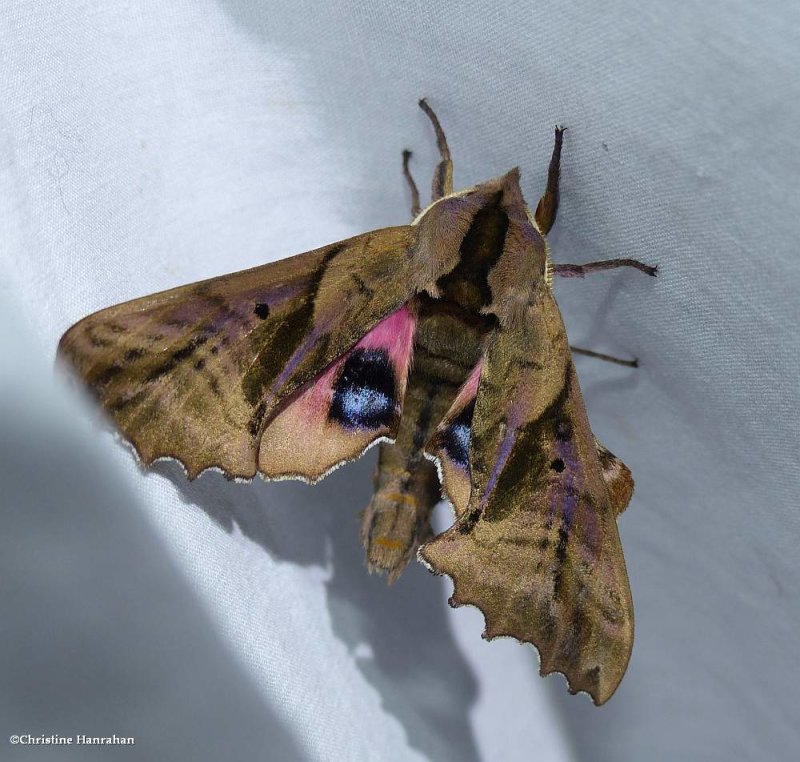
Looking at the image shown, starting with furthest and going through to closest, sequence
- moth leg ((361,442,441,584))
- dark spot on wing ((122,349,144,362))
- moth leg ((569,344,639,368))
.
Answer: moth leg ((569,344,639,368)), moth leg ((361,442,441,584)), dark spot on wing ((122,349,144,362))

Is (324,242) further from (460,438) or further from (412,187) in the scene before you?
(460,438)

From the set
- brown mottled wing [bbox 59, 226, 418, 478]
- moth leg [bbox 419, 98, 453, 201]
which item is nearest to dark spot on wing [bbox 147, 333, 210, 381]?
brown mottled wing [bbox 59, 226, 418, 478]

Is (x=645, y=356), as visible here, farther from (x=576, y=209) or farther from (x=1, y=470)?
(x=1, y=470)

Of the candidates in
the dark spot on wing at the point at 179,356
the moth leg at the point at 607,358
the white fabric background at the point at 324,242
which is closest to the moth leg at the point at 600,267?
the white fabric background at the point at 324,242

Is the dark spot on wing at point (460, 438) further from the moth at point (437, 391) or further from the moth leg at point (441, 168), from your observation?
the moth leg at point (441, 168)

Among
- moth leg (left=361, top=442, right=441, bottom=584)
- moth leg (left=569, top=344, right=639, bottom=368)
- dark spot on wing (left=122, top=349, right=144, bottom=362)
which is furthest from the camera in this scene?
moth leg (left=569, top=344, right=639, bottom=368)

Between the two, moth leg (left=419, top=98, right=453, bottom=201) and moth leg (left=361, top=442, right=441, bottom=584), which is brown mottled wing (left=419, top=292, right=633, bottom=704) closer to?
moth leg (left=361, top=442, right=441, bottom=584)
